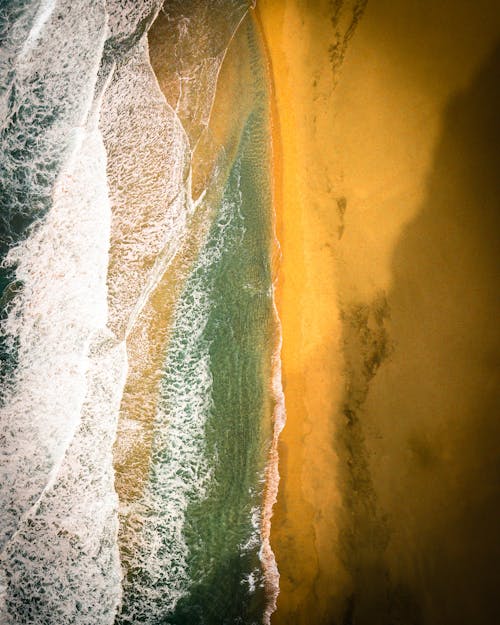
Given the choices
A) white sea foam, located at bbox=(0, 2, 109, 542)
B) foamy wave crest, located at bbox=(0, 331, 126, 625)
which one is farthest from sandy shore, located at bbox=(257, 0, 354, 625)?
white sea foam, located at bbox=(0, 2, 109, 542)

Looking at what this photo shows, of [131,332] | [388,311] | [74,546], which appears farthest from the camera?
[131,332]

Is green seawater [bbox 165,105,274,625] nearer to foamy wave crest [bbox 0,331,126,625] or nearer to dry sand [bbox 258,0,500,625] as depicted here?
dry sand [bbox 258,0,500,625]

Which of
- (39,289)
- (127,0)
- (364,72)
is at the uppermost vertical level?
(127,0)

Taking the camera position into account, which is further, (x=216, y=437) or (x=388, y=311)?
(x=216, y=437)

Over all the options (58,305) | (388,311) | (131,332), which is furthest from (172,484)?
(388,311)

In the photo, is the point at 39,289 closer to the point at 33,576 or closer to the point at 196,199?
the point at 196,199

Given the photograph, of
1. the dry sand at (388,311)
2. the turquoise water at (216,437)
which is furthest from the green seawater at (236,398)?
the dry sand at (388,311)

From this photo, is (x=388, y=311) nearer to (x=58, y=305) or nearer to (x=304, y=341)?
(x=304, y=341)

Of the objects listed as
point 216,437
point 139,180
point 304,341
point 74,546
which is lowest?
point 74,546

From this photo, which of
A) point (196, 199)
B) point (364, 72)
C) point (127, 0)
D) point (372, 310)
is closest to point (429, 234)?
point (372, 310)
